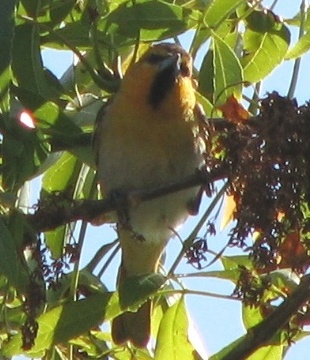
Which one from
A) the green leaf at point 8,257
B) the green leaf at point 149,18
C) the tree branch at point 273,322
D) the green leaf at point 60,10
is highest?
the green leaf at point 60,10

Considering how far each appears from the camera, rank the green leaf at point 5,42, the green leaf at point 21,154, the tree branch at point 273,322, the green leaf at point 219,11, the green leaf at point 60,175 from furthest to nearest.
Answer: the green leaf at point 60,175
the green leaf at point 219,11
the green leaf at point 21,154
the tree branch at point 273,322
the green leaf at point 5,42

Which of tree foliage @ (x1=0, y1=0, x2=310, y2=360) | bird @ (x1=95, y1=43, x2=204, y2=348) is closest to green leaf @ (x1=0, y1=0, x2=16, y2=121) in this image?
tree foliage @ (x1=0, y1=0, x2=310, y2=360)

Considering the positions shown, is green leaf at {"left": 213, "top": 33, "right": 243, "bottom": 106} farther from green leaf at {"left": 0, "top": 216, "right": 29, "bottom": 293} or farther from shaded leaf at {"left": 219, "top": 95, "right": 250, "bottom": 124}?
green leaf at {"left": 0, "top": 216, "right": 29, "bottom": 293}

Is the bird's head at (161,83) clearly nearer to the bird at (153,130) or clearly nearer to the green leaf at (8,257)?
the bird at (153,130)

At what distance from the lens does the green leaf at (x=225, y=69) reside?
201cm

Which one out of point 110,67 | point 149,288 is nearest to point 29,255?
point 149,288

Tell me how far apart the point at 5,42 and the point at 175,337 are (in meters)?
0.75

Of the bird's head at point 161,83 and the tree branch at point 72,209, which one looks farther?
the bird's head at point 161,83

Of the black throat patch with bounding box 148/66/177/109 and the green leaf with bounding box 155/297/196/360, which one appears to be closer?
the green leaf with bounding box 155/297/196/360

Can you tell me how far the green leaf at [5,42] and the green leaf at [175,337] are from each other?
1.99ft

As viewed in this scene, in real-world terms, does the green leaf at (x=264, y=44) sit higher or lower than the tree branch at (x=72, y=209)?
higher

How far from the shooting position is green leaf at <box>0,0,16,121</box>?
1.56 metres

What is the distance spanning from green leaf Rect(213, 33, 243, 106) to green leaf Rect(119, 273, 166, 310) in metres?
0.37

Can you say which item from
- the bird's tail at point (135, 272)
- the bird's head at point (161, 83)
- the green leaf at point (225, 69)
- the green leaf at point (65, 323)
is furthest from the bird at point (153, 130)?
the green leaf at point (65, 323)
